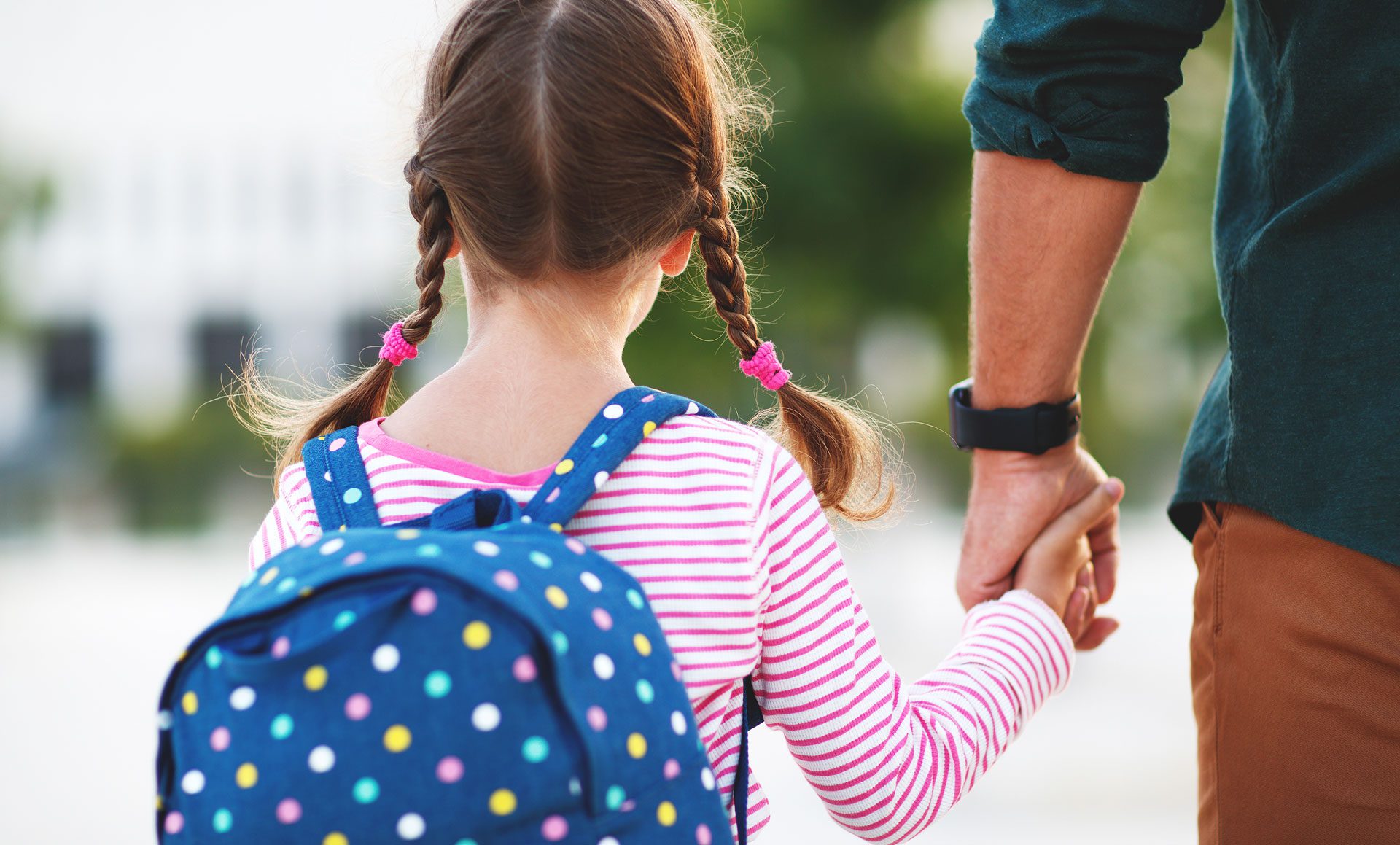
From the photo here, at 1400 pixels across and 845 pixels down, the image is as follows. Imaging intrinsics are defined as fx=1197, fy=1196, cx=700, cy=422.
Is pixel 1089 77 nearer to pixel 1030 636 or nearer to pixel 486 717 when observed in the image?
pixel 1030 636

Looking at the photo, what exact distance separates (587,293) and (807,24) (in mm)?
8213

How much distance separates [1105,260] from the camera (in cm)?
186

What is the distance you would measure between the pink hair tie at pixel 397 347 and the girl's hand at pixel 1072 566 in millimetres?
1030

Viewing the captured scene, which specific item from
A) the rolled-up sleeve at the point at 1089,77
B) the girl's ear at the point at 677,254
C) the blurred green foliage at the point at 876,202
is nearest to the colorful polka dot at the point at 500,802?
the girl's ear at the point at 677,254

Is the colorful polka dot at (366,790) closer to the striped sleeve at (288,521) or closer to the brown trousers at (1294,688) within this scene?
the striped sleeve at (288,521)

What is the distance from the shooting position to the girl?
1.33 metres

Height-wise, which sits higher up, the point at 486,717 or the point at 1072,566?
the point at 486,717

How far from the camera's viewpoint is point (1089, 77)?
169cm

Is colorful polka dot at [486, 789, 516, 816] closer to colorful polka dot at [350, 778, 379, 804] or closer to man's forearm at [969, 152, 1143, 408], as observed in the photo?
colorful polka dot at [350, 778, 379, 804]

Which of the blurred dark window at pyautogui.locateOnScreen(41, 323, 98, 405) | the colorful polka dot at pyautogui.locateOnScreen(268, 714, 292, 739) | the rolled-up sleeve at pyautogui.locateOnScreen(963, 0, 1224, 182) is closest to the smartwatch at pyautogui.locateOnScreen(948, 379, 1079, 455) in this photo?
the rolled-up sleeve at pyautogui.locateOnScreen(963, 0, 1224, 182)

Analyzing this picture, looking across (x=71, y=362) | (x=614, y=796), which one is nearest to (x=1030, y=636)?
(x=614, y=796)

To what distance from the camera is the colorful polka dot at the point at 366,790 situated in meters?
1.04

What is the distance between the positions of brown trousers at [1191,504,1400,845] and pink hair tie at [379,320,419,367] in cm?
115

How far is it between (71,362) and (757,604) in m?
32.9
